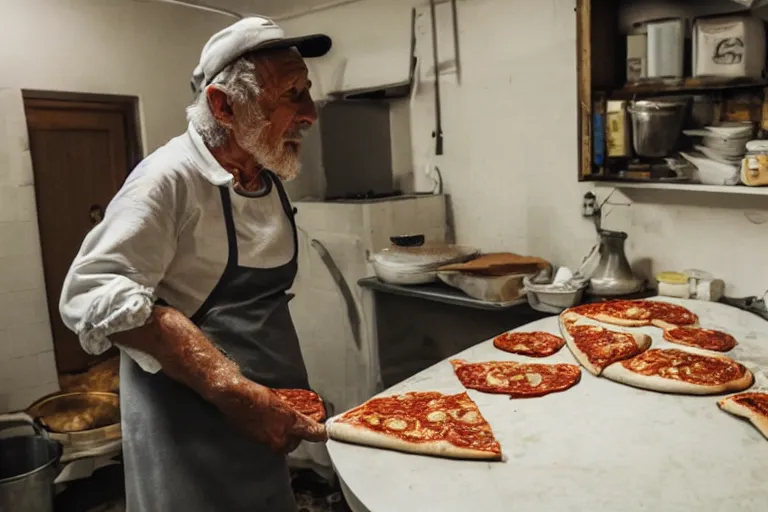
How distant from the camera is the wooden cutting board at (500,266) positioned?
2.90 meters

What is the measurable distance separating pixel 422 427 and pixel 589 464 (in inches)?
15.0

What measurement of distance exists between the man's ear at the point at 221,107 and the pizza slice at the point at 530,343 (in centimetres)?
112

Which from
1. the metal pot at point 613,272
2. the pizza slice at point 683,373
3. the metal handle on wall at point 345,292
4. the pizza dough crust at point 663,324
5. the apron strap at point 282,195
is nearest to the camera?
the pizza slice at point 683,373

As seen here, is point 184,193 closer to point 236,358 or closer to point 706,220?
point 236,358

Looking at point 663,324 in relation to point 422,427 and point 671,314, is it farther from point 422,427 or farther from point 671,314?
point 422,427

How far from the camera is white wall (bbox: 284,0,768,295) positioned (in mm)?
2752

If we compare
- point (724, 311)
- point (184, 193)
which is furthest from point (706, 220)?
point (184, 193)

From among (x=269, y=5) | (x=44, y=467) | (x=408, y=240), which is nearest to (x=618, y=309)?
(x=408, y=240)

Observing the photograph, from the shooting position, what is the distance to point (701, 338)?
2.10 meters

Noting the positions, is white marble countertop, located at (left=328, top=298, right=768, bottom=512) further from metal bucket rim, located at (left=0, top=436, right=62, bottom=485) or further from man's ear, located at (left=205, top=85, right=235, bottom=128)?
metal bucket rim, located at (left=0, top=436, right=62, bottom=485)

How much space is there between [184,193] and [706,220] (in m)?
2.16

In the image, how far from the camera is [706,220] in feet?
9.07

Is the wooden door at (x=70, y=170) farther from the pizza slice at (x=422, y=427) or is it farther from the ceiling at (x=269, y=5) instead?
the pizza slice at (x=422, y=427)

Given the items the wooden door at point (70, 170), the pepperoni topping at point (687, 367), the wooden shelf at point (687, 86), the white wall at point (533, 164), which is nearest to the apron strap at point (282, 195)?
the pepperoni topping at point (687, 367)
